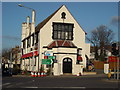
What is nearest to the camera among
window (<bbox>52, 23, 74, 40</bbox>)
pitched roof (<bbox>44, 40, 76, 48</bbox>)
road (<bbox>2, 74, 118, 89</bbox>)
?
road (<bbox>2, 74, 118, 89</bbox>)

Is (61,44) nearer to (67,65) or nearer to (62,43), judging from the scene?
(62,43)

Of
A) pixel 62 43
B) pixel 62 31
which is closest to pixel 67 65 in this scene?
pixel 62 43

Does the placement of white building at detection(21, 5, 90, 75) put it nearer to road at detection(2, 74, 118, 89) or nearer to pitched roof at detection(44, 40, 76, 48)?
pitched roof at detection(44, 40, 76, 48)

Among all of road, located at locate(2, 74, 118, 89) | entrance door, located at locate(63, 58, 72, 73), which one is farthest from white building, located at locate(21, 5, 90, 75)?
road, located at locate(2, 74, 118, 89)

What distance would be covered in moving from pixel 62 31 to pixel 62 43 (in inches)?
99.4

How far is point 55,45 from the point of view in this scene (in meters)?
38.2

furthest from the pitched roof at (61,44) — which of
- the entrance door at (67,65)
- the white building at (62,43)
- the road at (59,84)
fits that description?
the road at (59,84)

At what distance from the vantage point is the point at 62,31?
4038 cm

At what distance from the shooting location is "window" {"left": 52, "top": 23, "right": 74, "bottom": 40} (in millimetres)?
40156

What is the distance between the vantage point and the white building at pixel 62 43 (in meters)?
37.8

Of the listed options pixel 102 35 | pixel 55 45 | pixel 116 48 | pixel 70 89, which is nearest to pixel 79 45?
pixel 55 45

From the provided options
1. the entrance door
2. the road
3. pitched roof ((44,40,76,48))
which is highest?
pitched roof ((44,40,76,48))

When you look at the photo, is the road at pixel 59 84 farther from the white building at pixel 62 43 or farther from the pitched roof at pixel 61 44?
the pitched roof at pixel 61 44

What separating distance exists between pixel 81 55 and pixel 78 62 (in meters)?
1.80
